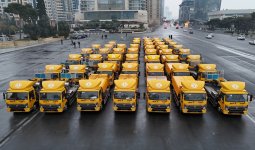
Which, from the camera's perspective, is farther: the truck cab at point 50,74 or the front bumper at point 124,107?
the truck cab at point 50,74

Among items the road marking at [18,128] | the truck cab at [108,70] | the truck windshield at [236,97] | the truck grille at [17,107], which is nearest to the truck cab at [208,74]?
the truck windshield at [236,97]

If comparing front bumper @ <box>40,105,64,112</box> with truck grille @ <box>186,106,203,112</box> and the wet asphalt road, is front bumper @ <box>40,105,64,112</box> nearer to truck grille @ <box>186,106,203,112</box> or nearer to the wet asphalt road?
the wet asphalt road

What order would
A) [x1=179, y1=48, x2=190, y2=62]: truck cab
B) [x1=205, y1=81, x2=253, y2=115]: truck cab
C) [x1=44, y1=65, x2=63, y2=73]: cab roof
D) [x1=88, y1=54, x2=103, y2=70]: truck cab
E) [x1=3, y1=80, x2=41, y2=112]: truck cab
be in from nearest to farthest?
[x1=205, y1=81, x2=253, y2=115]: truck cab, [x1=3, y1=80, x2=41, y2=112]: truck cab, [x1=44, y1=65, x2=63, y2=73]: cab roof, [x1=88, y1=54, x2=103, y2=70]: truck cab, [x1=179, y1=48, x2=190, y2=62]: truck cab

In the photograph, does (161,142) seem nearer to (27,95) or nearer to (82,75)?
(27,95)

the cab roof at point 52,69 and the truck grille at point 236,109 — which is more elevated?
the cab roof at point 52,69

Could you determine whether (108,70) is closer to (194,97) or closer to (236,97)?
(194,97)

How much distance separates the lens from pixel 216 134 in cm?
1667

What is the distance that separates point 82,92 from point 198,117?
9.65 meters

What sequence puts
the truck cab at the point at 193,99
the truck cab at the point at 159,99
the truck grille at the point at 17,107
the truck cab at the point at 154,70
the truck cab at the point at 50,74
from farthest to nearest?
the truck cab at the point at 154,70
the truck cab at the point at 50,74
the truck grille at the point at 17,107
the truck cab at the point at 159,99
the truck cab at the point at 193,99

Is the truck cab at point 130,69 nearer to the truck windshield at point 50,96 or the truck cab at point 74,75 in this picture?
the truck cab at point 74,75

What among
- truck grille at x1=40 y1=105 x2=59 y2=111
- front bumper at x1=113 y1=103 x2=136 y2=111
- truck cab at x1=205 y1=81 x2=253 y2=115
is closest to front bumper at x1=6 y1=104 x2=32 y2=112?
truck grille at x1=40 y1=105 x2=59 y2=111

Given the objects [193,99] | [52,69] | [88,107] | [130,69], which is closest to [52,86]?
[88,107]

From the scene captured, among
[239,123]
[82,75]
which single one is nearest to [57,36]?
[82,75]

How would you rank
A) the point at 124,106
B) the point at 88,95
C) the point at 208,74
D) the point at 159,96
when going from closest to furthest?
the point at 159,96 < the point at 124,106 < the point at 88,95 < the point at 208,74
